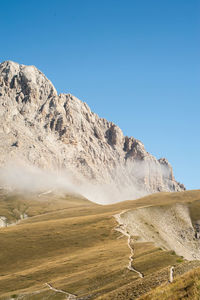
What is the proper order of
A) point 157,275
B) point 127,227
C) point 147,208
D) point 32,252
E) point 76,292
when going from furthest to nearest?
point 147,208 < point 127,227 < point 32,252 < point 76,292 < point 157,275

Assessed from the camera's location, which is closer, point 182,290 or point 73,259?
point 182,290

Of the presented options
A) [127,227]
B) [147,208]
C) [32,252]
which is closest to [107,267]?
[32,252]

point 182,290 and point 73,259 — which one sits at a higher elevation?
point 182,290

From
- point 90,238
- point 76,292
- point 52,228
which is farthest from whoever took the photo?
point 52,228

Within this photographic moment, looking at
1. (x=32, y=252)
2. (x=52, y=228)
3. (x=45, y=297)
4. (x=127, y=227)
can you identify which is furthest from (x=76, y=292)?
(x=52, y=228)

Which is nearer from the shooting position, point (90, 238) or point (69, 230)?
point (90, 238)

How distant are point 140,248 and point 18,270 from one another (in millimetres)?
26446

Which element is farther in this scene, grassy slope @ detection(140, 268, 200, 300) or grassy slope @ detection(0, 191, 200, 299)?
grassy slope @ detection(0, 191, 200, 299)

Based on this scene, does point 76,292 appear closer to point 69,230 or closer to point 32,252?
point 32,252

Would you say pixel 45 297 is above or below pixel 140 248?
below

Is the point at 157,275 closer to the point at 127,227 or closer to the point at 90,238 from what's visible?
the point at 90,238

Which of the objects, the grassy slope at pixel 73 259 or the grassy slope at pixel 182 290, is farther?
the grassy slope at pixel 73 259

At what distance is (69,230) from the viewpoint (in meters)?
96.7

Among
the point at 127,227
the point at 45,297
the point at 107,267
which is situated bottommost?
the point at 45,297
